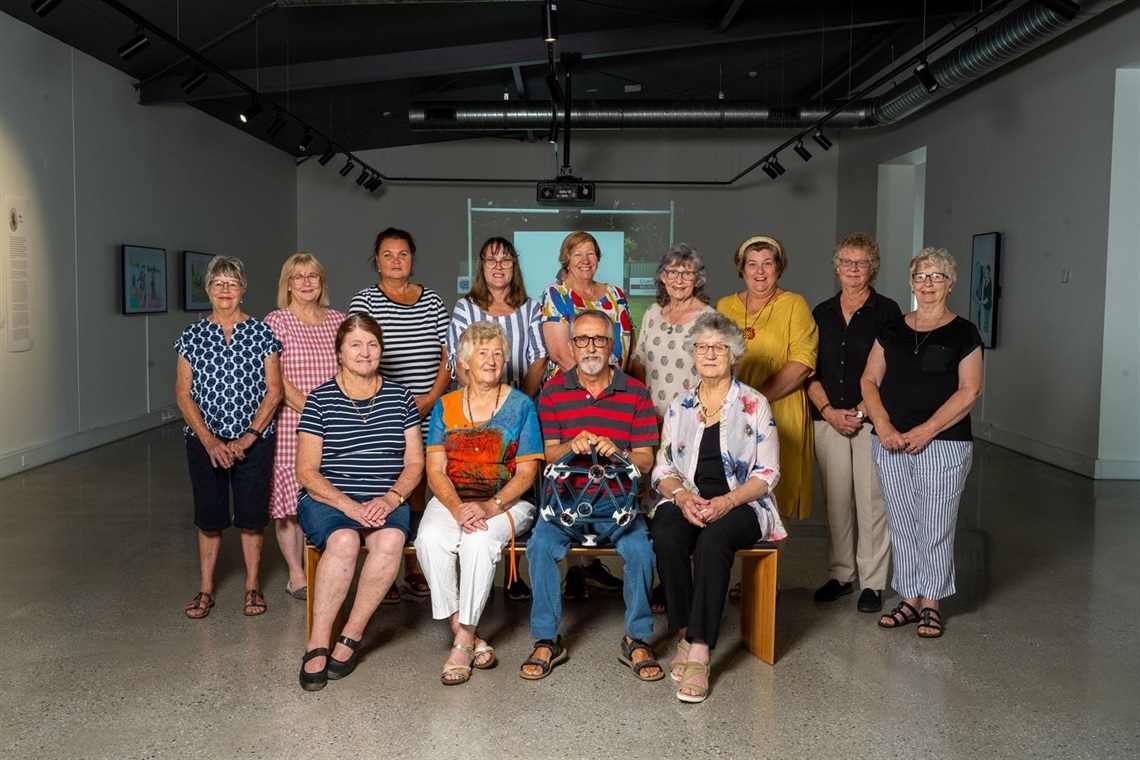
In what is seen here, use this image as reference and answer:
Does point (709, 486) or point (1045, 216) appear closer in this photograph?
point (709, 486)

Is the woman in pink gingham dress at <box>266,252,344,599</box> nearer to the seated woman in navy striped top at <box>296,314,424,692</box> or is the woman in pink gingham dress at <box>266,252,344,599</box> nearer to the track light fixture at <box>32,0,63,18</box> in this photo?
the seated woman in navy striped top at <box>296,314,424,692</box>

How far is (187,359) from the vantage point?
151 inches

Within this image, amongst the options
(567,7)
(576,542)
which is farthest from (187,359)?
(567,7)

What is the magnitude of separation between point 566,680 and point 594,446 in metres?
0.80

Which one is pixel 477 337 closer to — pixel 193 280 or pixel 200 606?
pixel 200 606

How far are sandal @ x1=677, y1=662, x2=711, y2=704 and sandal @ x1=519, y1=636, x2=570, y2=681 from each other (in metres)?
0.45

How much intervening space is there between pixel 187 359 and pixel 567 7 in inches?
244

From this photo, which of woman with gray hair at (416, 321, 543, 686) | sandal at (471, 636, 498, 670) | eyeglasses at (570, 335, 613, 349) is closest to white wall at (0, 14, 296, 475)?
woman with gray hair at (416, 321, 543, 686)

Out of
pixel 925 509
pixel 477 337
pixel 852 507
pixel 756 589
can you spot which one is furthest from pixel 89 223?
pixel 925 509

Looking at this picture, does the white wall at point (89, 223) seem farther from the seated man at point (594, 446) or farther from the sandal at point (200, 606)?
the seated man at point (594, 446)

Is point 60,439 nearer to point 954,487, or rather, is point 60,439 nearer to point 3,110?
point 3,110

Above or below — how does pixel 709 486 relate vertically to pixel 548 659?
above

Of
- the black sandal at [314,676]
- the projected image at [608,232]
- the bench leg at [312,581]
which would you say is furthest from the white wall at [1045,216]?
the black sandal at [314,676]

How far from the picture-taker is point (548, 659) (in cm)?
332
